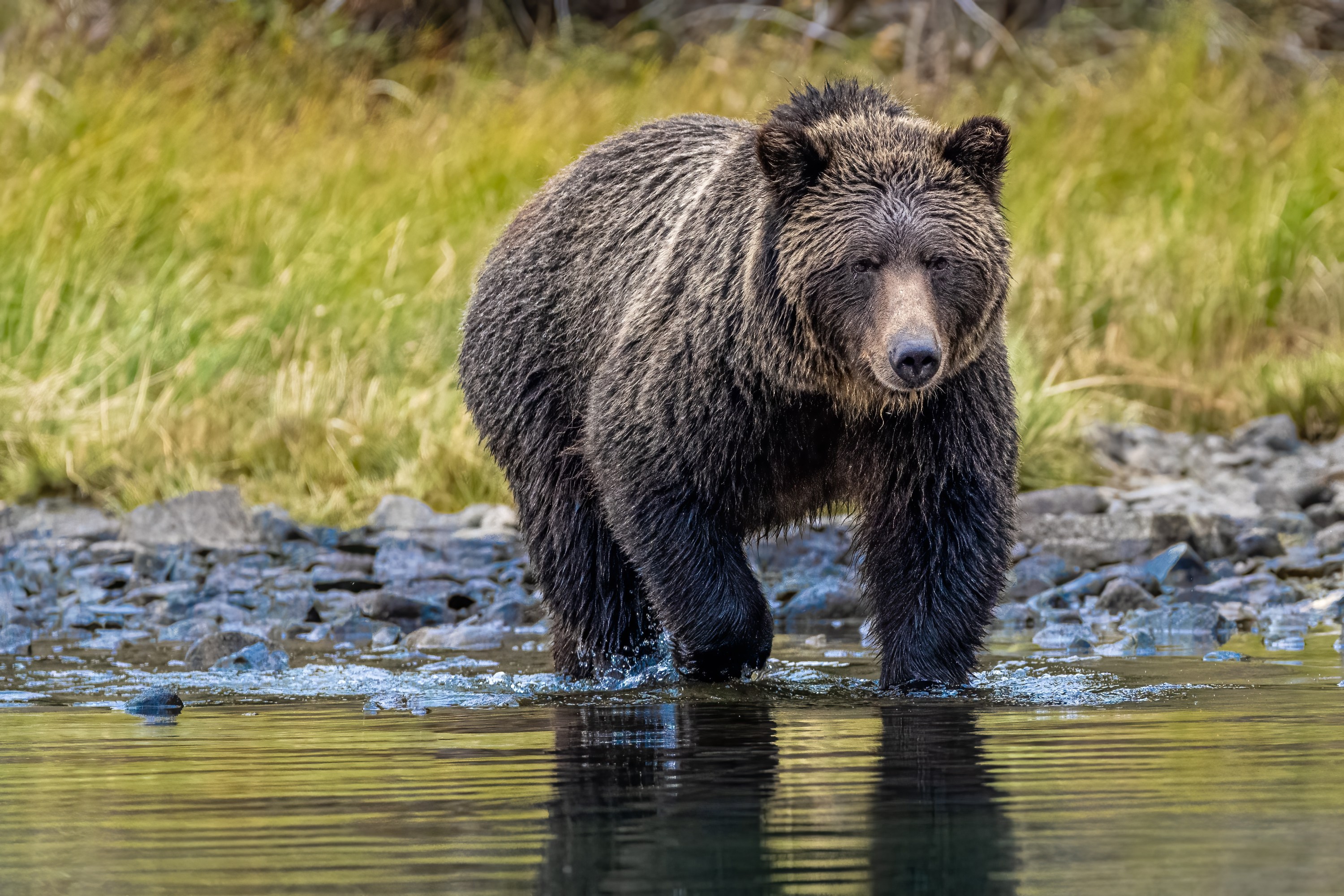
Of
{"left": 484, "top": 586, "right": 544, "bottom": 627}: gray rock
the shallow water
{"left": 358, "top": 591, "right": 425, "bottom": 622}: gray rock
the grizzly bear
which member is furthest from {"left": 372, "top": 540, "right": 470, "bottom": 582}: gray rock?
the shallow water

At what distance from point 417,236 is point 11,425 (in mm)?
3200

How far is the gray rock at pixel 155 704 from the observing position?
5.23 meters

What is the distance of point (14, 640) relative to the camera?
22.7 ft

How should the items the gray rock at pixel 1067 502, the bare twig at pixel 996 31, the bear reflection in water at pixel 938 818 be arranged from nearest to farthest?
1. the bear reflection in water at pixel 938 818
2. the gray rock at pixel 1067 502
3. the bare twig at pixel 996 31

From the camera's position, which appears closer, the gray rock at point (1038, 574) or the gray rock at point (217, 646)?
the gray rock at point (217, 646)

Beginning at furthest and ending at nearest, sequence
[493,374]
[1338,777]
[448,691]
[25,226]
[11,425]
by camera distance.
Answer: [25,226]
[11,425]
[493,374]
[448,691]
[1338,777]

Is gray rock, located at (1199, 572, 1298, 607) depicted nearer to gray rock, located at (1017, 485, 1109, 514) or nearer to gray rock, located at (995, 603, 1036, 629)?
gray rock, located at (995, 603, 1036, 629)

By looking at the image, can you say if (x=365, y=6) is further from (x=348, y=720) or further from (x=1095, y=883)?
(x=1095, y=883)

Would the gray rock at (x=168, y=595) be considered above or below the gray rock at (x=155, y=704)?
above

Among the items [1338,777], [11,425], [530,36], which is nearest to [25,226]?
[11,425]

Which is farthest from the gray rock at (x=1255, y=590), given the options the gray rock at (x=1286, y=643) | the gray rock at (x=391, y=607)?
the gray rock at (x=391, y=607)

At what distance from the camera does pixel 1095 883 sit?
2.96 meters

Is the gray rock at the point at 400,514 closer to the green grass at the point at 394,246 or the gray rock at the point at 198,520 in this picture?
the green grass at the point at 394,246

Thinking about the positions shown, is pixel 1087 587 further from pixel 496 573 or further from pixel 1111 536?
pixel 496 573
